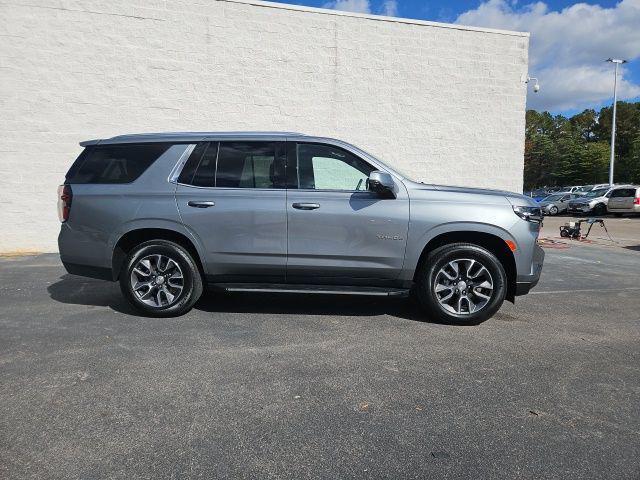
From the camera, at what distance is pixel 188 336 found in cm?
423

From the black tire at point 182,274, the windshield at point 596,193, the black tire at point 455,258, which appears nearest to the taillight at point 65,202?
the black tire at point 182,274

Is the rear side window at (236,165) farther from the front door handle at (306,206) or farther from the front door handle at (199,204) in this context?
the front door handle at (306,206)

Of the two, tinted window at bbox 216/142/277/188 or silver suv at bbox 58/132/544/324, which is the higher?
tinted window at bbox 216/142/277/188

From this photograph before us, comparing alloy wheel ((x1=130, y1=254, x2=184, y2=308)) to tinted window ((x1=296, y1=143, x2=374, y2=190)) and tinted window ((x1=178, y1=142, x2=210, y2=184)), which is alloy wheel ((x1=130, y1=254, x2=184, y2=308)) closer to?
tinted window ((x1=178, y1=142, x2=210, y2=184))

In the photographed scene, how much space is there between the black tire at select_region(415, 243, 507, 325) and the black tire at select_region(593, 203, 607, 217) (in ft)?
88.5

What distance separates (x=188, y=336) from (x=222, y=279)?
763mm

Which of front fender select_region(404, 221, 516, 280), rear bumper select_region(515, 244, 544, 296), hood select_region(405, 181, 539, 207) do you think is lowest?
rear bumper select_region(515, 244, 544, 296)

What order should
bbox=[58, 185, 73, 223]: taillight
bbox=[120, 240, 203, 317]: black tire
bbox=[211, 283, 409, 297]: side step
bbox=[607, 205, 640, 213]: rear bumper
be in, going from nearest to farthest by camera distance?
bbox=[211, 283, 409, 297]: side step, bbox=[120, 240, 203, 317]: black tire, bbox=[58, 185, 73, 223]: taillight, bbox=[607, 205, 640, 213]: rear bumper

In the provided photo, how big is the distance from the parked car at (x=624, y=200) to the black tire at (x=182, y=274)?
86.8ft

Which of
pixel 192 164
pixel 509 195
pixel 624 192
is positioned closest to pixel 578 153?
pixel 624 192

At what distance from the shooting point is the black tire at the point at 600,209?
88.8 feet

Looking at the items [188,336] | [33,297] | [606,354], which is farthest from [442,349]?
[33,297]

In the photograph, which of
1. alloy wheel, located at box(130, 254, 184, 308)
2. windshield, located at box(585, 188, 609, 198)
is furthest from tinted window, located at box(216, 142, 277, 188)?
windshield, located at box(585, 188, 609, 198)

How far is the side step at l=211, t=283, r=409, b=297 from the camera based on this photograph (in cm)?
462
